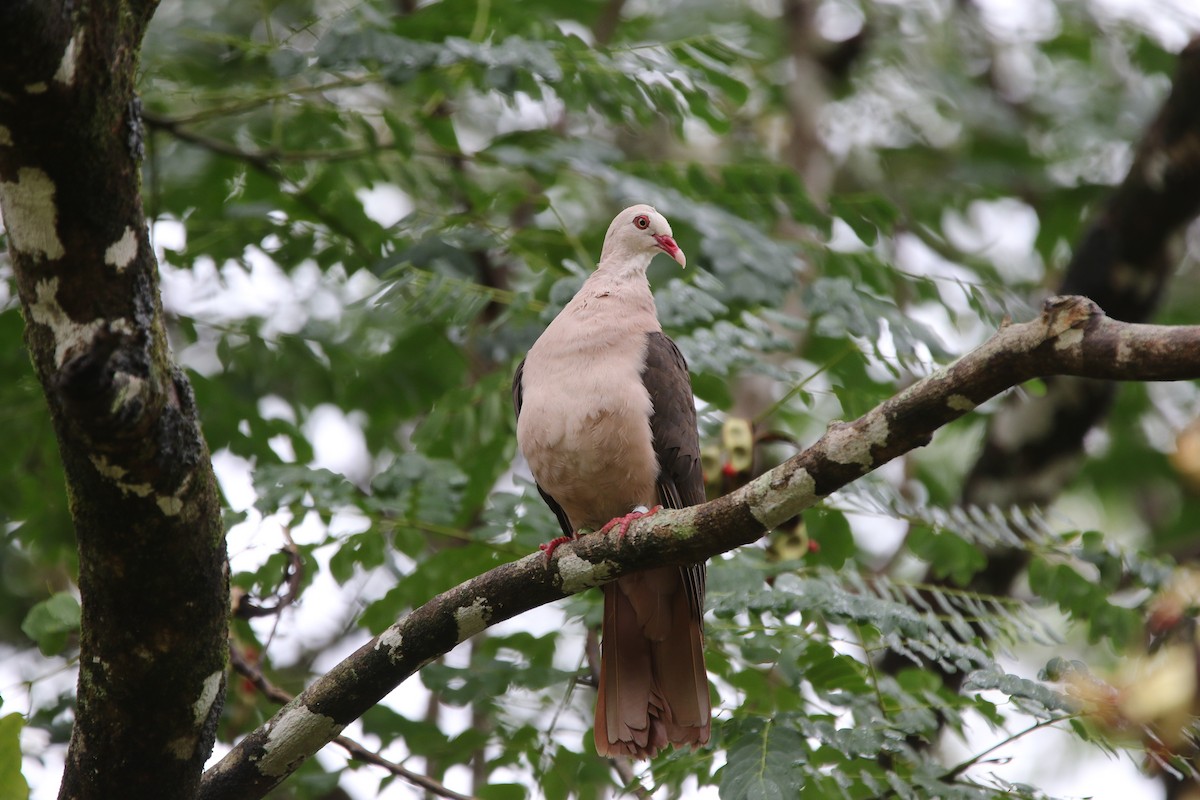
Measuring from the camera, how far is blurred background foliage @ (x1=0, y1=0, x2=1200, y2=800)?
3.74 m

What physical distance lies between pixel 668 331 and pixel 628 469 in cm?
79

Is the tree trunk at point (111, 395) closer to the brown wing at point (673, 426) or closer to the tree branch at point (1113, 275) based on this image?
the brown wing at point (673, 426)

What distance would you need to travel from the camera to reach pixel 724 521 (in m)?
2.77

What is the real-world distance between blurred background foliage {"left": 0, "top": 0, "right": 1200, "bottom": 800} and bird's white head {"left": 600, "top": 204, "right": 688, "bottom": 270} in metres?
0.11

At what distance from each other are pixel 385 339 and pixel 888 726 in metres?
3.85

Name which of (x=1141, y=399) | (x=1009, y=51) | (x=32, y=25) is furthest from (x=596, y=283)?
(x=1009, y=51)

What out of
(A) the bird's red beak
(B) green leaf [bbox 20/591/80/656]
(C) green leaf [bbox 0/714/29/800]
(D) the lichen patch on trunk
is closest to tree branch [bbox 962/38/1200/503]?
(A) the bird's red beak

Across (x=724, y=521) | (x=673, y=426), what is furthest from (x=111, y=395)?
(x=673, y=426)

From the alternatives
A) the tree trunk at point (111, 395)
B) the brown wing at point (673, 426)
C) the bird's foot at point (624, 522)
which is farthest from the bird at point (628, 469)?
the tree trunk at point (111, 395)

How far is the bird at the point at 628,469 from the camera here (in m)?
4.02

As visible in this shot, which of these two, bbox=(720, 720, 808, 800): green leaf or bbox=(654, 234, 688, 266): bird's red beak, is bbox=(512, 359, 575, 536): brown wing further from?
bbox=(720, 720, 808, 800): green leaf

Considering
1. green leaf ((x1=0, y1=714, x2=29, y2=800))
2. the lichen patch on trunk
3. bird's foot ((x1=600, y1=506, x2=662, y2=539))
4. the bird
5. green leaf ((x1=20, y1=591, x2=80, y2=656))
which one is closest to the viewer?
the lichen patch on trunk

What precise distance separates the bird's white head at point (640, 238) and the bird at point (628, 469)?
1.50ft

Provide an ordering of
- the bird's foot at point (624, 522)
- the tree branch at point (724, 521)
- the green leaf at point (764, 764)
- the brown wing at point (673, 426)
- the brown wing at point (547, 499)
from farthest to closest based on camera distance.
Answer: the brown wing at point (547, 499), the brown wing at point (673, 426), the green leaf at point (764, 764), the bird's foot at point (624, 522), the tree branch at point (724, 521)
